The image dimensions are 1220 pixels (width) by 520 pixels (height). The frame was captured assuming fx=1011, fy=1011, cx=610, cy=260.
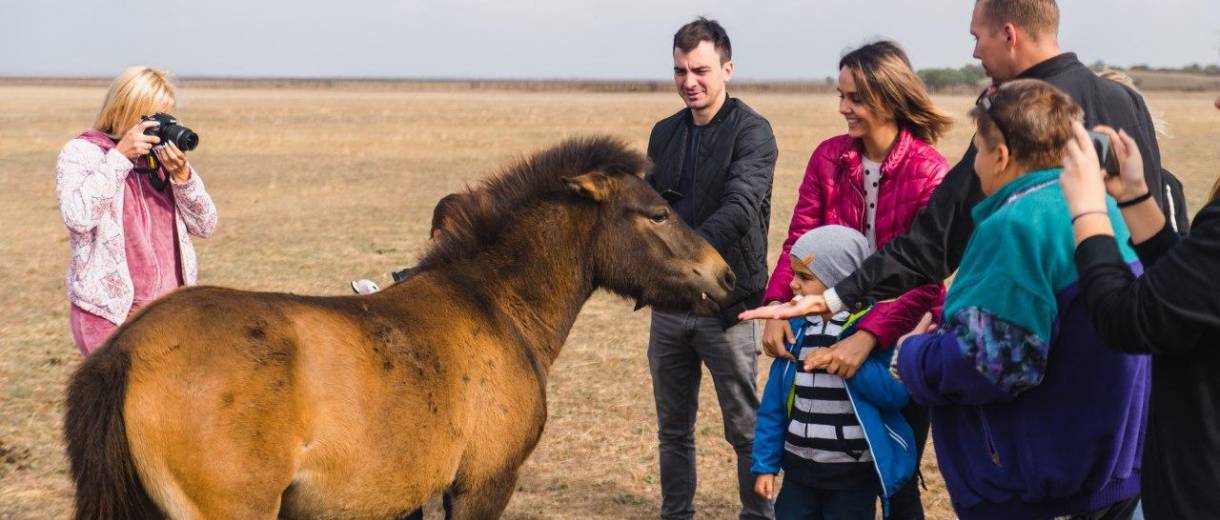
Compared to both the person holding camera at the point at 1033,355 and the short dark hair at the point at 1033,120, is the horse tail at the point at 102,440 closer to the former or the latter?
the person holding camera at the point at 1033,355

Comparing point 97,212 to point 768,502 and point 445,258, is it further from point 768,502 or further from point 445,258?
point 768,502

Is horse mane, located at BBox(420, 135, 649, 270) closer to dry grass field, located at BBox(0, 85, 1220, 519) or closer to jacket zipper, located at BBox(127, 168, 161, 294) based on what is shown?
dry grass field, located at BBox(0, 85, 1220, 519)

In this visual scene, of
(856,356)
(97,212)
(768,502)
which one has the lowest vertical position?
(768,502)

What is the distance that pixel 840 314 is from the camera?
4.07 m

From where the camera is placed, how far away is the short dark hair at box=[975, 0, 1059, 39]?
12.2 ft

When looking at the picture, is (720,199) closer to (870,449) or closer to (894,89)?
(894,89)

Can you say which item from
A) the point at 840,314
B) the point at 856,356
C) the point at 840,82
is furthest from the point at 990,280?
the point at 840,82

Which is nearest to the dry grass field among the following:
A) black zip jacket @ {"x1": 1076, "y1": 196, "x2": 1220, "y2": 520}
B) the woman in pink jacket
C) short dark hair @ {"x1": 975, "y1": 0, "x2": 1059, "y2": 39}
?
the woman in pink jacket

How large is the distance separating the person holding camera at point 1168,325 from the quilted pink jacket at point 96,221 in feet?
12.8

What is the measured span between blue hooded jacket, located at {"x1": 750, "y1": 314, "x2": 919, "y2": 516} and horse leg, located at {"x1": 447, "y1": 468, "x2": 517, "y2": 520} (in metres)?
1.05

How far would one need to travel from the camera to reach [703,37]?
511 cm

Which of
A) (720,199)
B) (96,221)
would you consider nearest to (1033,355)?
(720,199)

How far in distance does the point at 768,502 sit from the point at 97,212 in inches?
134

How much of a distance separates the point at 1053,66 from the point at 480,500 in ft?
9.12
